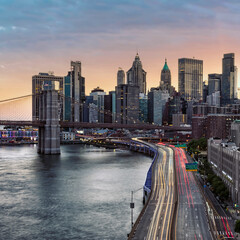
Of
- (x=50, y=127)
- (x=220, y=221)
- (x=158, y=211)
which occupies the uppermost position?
(x=50, y=127)

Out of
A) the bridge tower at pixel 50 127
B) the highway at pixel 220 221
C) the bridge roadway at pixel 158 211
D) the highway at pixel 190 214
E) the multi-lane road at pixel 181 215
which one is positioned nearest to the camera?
the highway at pixel 190 214

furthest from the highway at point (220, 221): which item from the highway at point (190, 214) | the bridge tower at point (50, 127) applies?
the bridge tower at point (50, 127)

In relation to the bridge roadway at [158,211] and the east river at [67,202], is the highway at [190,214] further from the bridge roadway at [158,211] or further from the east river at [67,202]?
the east river at [67,202]

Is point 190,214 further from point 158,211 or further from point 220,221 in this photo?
point 158,211

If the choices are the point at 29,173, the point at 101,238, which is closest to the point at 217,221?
the point at 101,238

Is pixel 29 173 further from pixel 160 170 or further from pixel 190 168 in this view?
pixel 190 168

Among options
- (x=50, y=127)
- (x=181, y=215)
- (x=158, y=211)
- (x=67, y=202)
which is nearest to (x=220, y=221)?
(x=181, y=215)
